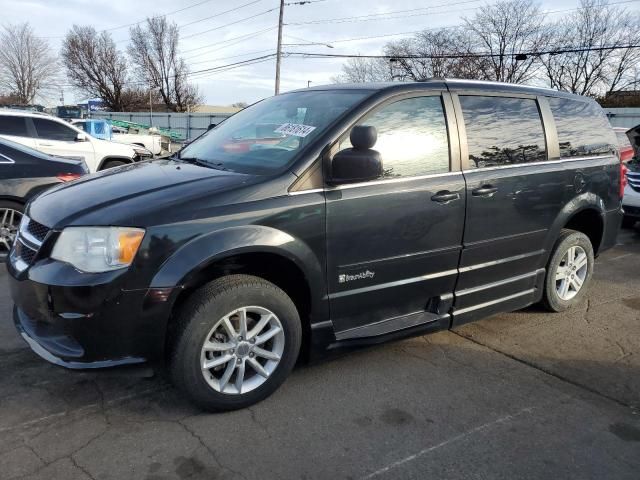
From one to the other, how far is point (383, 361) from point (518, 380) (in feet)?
2.91

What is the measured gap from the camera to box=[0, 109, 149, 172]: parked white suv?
9.55 metres

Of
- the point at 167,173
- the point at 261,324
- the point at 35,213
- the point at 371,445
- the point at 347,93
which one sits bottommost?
the point at 371,445

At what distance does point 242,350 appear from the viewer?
9.71ft

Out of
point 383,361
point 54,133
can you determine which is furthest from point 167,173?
point 54,133

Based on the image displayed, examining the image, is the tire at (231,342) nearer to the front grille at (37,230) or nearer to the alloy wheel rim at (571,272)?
the front grille at (37,230)

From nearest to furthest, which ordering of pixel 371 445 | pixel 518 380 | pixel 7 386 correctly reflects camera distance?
pixel 371 445 → pixel 7 386 → pixel 518 380

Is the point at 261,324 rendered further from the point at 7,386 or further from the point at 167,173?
the point at 7,386

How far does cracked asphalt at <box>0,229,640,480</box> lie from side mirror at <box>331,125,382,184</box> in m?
1.32

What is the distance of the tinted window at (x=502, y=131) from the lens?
3742mm

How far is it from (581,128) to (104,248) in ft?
12.9

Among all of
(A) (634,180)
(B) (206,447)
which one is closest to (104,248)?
(B) (206,447)

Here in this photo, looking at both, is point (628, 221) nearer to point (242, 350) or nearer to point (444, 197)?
point (444, 197)

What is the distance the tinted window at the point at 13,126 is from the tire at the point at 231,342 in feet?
27.7

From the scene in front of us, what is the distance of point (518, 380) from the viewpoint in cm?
349
